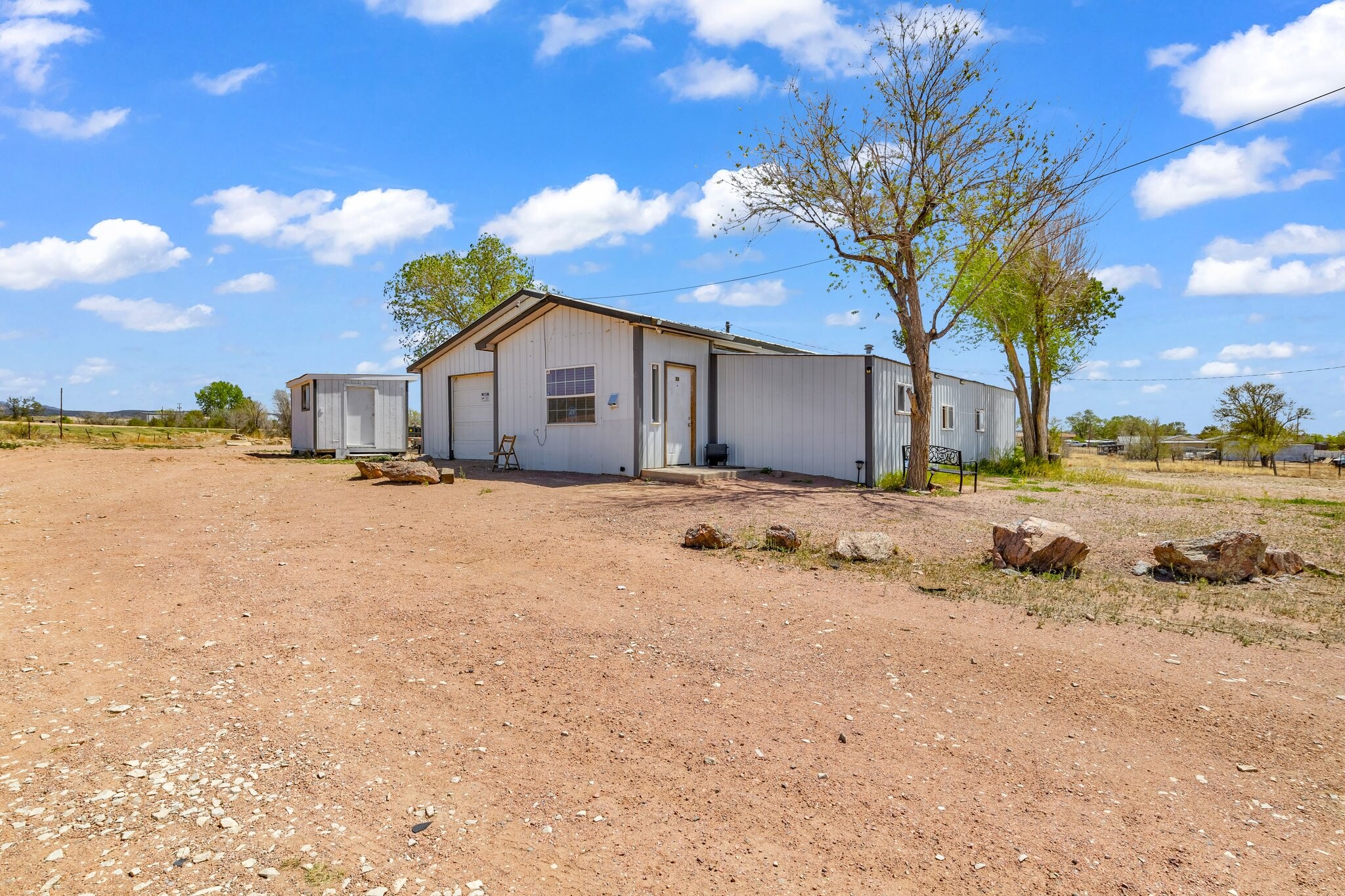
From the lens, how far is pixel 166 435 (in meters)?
29.7

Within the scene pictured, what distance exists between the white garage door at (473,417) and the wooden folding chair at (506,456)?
9.02 feet

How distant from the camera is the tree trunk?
14141mm

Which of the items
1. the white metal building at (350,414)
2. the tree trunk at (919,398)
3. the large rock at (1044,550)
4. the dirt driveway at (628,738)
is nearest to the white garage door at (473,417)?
the white metal building at (350,414)

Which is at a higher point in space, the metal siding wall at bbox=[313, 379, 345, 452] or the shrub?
the metal siding wall at bbox=[313, 379, 345, 452]

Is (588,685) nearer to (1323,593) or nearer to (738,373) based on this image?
(1323,593)

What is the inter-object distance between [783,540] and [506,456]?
10.5m

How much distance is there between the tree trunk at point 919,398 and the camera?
46.4ft

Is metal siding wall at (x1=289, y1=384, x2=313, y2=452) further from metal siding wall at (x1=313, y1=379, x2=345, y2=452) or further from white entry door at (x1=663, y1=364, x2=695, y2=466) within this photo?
white entry door at (x1=663, y1=364, x2=695, y2=466)


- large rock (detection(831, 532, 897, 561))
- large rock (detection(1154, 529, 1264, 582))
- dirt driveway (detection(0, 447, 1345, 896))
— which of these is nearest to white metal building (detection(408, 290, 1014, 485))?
large rock (detection(831, 532, 897, 561))

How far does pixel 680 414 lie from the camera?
15.7m

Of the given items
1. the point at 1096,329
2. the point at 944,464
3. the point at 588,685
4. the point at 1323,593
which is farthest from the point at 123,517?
the point at 1096,329

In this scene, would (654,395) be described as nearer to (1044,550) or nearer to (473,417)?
(473,417)

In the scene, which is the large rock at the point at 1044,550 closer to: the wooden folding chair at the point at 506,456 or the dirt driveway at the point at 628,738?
the dirt driveway at the point at 628,738

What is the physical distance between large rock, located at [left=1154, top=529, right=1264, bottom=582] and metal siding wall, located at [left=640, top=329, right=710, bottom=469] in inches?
374
